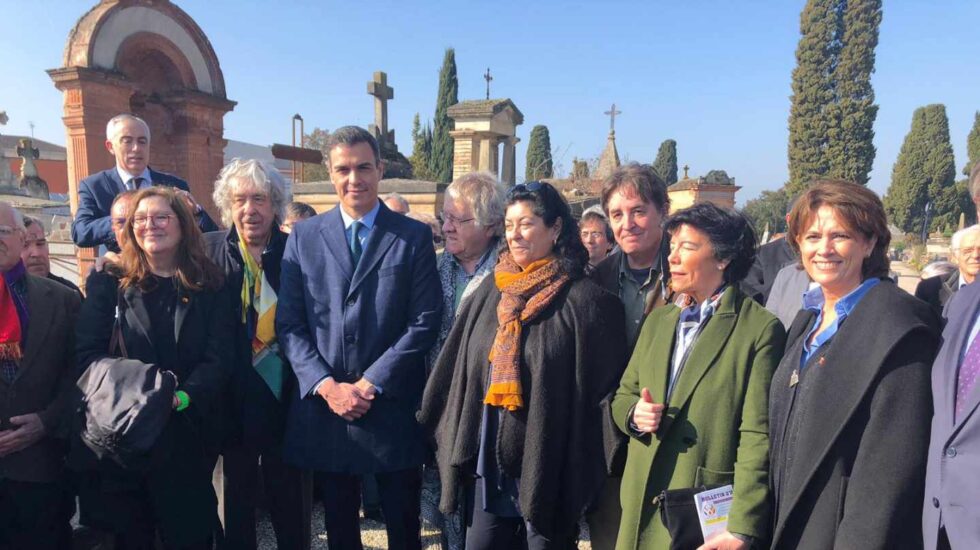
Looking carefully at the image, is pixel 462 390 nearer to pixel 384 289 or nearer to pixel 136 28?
pixel 384 289

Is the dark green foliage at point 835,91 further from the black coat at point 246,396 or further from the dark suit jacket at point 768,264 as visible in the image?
the black coat at point 246,396

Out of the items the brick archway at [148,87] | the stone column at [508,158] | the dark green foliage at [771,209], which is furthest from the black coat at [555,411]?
the dark green foliage at [771,209]

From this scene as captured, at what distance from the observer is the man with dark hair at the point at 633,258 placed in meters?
2.69

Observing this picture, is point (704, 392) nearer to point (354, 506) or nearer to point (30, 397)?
point (354, 506)

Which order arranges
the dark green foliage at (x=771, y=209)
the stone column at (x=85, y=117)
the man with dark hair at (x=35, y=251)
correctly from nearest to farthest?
the man with dark hair at (x=35, y=251) → the stone column at (x=85, y=117) → the dark green foliage at (x=771, y=209)

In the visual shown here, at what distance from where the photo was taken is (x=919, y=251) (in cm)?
2605

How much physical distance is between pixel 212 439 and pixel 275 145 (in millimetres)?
12174

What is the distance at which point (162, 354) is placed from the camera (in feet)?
9.19

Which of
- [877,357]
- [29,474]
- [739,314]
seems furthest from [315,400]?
[877,357]

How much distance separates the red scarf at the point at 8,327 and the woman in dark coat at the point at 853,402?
324 centimetres

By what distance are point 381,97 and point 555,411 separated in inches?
453

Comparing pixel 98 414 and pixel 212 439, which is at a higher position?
pixel 98 414

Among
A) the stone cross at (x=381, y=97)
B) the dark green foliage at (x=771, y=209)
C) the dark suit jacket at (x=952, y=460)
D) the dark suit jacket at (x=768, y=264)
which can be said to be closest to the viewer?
the dark suit jacket at (x=952, y=460)

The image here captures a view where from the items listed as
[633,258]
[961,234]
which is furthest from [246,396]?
[961,234]
